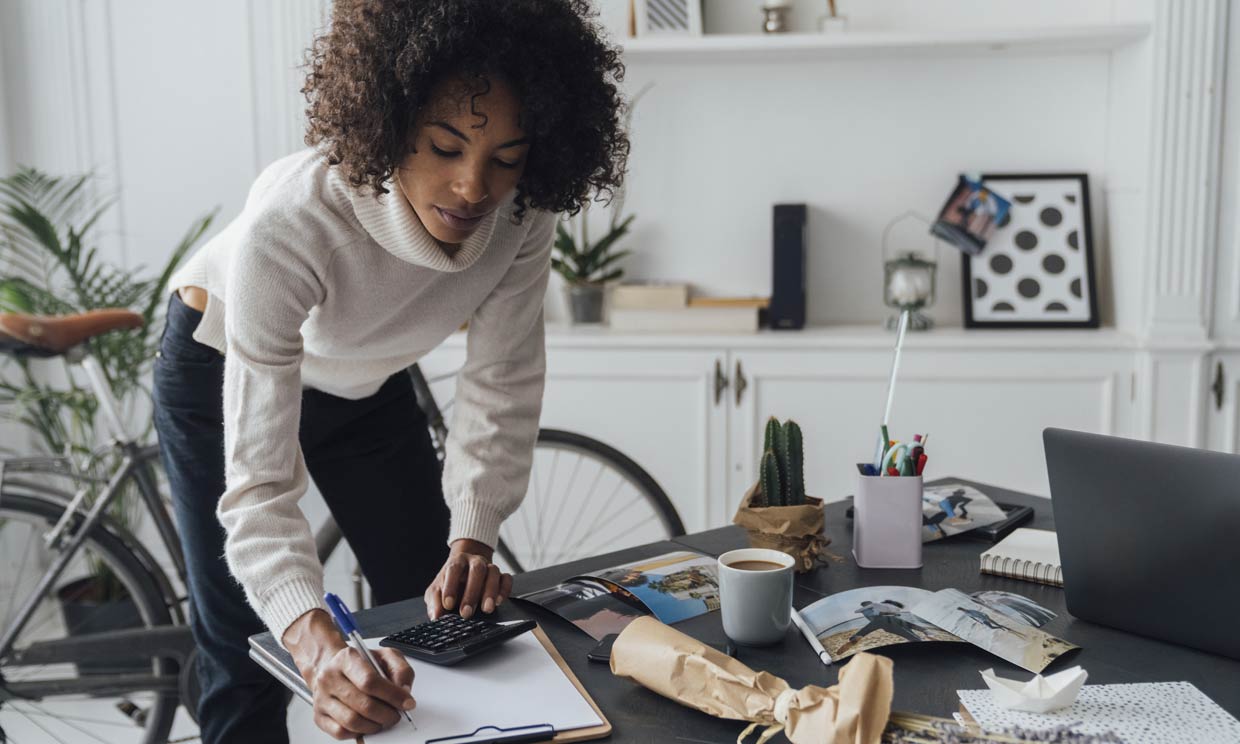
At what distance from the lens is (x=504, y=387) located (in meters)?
1.43

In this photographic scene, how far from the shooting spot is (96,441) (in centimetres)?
289

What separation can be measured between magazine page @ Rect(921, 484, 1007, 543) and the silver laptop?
25 centimetres

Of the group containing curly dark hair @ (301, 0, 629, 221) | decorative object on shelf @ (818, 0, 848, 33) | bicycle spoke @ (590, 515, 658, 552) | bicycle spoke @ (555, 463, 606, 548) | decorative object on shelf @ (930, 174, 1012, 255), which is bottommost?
bicycle spoke @ (590, 515, 658, 552)

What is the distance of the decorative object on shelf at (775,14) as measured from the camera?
2.76 meters

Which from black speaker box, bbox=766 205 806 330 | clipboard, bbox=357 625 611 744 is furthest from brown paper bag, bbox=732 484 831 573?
black speaker box, bbox=766 205 806 330

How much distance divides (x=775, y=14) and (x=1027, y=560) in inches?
77.7

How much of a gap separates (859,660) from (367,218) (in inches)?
29.2

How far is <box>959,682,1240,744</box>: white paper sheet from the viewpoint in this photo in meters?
0.80

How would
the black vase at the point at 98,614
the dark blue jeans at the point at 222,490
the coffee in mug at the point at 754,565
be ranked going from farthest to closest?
the black vase at the point at 98,614 < the dark blue jeans at the point at 222,490 < the coffee in mug at the point at 754,565

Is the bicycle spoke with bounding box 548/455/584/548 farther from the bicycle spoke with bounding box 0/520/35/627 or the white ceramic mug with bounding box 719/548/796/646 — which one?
the white ceramic mug with bounding box 719/548/796/646

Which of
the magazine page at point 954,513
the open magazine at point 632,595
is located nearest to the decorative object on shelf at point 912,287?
the magazine page at point 954,513

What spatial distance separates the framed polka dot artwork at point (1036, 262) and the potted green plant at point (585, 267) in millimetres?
957

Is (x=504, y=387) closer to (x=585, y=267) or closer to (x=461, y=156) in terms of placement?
(x=461, y=156)

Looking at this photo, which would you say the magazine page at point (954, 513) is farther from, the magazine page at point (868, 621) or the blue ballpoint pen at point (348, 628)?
the blue ballpoint pen at point (348, 628)
